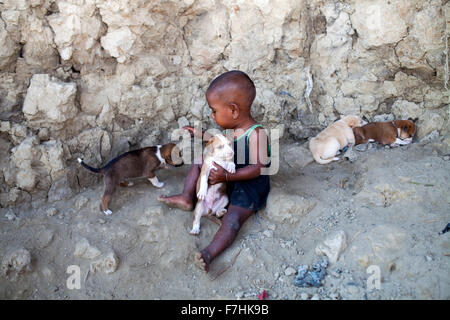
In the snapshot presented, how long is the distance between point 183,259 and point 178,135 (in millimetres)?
1558

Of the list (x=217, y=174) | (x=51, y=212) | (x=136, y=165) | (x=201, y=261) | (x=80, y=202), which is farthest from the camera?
(x=136, y=165)

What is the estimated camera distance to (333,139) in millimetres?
3975

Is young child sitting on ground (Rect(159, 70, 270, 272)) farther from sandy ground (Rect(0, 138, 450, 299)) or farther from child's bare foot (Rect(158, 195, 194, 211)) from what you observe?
sandy ground (Rect(0, 138, 450, 299))

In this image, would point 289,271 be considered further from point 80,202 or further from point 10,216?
point 10,216

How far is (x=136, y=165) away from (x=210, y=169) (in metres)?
0.80

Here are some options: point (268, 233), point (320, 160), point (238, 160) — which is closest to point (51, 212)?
point (238, 160)

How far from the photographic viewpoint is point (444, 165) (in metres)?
3.23

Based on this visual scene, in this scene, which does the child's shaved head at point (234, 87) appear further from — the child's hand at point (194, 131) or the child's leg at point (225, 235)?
the child's leg at point (225, 235)

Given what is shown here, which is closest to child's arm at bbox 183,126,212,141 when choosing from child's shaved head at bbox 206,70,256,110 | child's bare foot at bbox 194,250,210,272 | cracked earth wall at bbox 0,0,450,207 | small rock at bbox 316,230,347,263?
cracked earth wall at bbox 0,0,450,207

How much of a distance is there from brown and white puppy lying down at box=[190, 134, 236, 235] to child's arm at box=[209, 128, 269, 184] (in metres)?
0.06

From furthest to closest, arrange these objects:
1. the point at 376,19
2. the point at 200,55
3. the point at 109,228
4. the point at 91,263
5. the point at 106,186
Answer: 1. the point at 200,55
2. the point at 376,19
3. the point at 106,186
4. the point at 109,228
5. the point at 91,263

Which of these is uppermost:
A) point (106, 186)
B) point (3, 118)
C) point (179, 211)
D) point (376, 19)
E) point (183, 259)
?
point (376, 19)

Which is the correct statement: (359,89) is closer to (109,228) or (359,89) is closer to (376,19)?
(376,19)

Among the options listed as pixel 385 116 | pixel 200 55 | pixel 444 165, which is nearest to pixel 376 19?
pixel 385 116
